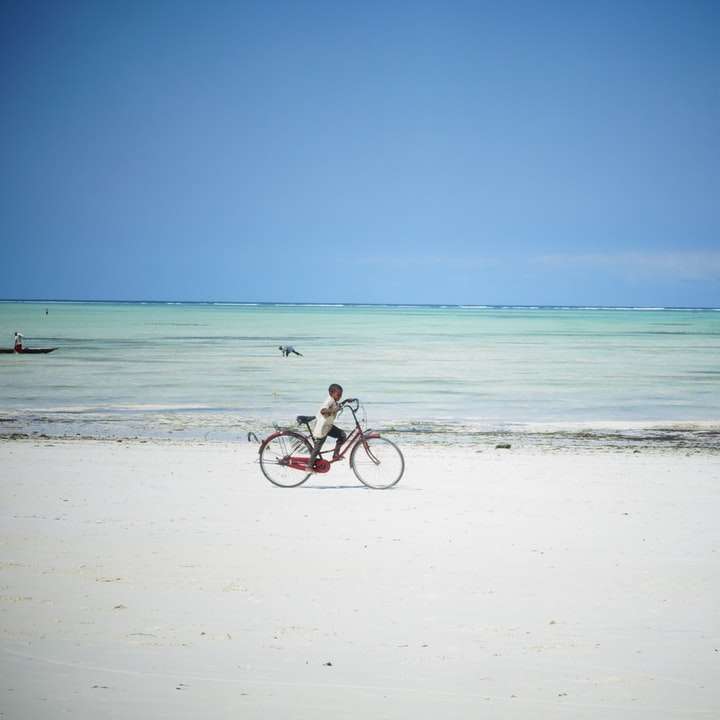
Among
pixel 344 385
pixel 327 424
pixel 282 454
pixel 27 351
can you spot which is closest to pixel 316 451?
pixel 327 424

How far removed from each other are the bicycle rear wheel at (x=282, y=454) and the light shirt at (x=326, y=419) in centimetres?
33

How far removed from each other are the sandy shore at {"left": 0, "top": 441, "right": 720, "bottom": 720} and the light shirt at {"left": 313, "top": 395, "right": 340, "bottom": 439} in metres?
0.85

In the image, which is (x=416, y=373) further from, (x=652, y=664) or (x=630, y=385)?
(x=652, y=664)

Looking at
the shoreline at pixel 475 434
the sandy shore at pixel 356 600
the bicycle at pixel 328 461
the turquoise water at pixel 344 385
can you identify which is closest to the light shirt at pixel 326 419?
the bicycle at pixel 328 461

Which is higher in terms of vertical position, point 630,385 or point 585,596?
point 630,385

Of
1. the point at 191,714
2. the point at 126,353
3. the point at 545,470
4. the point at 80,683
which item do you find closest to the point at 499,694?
the point at 191,714

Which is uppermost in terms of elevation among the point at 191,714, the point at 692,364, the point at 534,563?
the point at 692,364

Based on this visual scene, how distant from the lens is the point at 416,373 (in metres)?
42.2

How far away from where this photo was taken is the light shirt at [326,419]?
42.0ft

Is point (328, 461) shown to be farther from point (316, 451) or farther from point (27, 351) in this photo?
point (27, 351)

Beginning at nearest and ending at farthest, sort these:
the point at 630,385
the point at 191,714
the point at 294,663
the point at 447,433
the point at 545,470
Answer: the point at 191,714
the point at 294,663
the point at 545,470
the point at 447,433
the point at 630,385

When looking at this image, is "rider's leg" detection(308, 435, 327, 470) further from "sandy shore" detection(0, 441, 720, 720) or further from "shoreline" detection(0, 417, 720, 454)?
"shoreline" detection(0, 417, 720, 454)

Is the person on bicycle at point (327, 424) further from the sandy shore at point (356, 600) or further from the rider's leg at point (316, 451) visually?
the sandy shore at point (356, 600)

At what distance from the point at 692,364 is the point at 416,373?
60.2 ft
